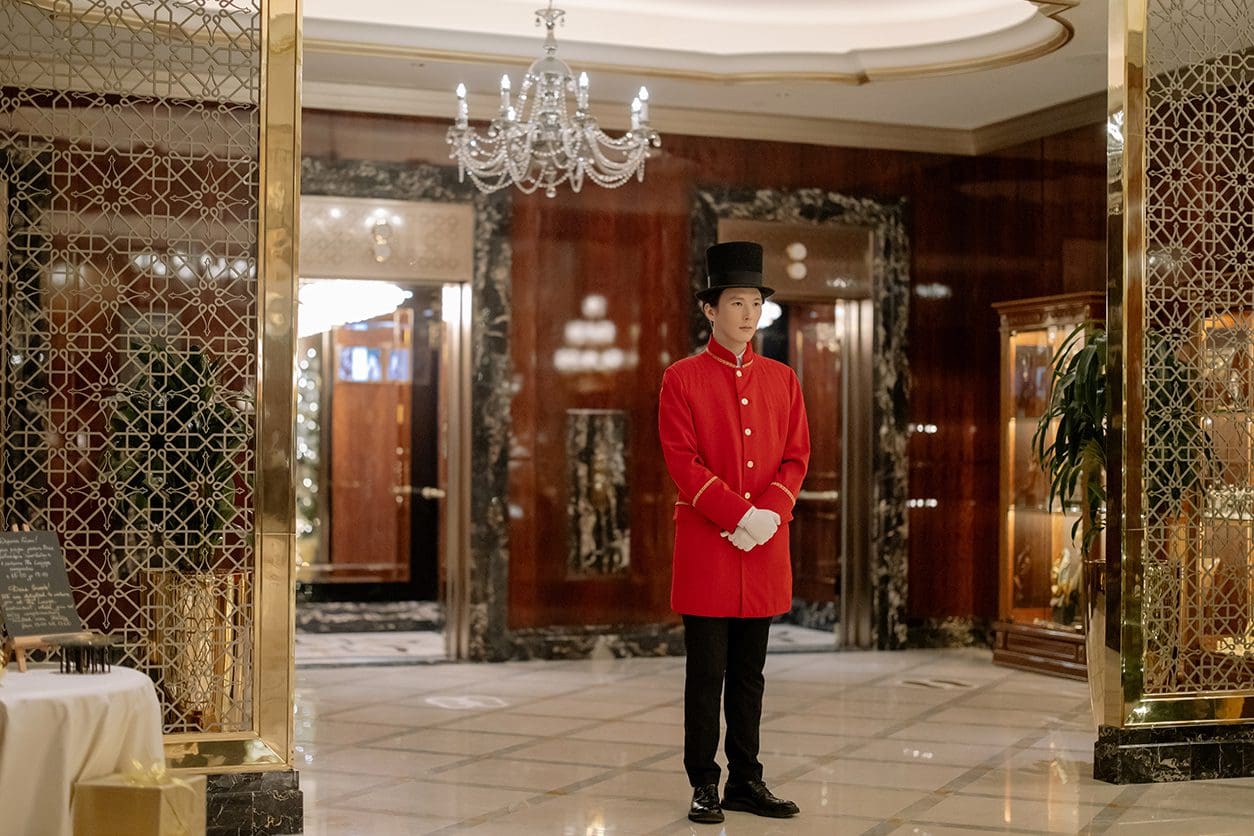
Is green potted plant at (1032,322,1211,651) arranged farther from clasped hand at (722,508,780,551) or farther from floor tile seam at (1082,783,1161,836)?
clasped hand at (722,508,780,551)

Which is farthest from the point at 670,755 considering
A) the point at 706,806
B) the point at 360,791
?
the point at 360,791

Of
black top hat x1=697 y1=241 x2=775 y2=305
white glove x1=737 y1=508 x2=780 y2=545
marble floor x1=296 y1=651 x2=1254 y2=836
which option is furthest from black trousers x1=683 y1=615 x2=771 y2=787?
black top hat x1=697 y1=241 x2=775 y2=305

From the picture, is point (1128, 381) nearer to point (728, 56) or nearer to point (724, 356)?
point (724, 356)

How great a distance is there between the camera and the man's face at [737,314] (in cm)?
488

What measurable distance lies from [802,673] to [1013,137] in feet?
Result: 11.8

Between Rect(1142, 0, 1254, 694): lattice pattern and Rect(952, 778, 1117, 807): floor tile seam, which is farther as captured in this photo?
Rect(1142, 0, 1254, 694): lattice pattern

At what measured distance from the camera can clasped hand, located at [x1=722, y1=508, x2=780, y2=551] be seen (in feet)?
15.4

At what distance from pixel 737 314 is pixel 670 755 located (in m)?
2.06

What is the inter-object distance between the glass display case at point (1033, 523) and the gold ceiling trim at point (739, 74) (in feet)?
4.52

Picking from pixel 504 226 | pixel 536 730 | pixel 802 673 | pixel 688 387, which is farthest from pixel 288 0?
pixel 802 673

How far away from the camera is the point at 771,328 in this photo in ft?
35.6

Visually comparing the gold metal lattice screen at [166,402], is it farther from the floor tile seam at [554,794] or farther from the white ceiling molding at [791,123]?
the white ceiling molding at [791,123]

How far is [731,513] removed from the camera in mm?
4691

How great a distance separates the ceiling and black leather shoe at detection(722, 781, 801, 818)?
421cm
